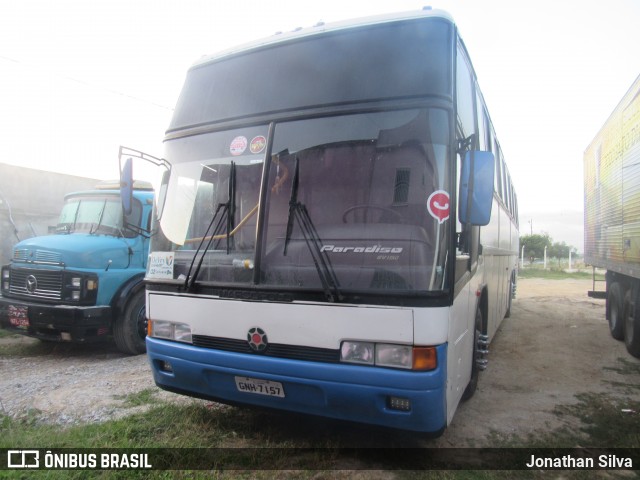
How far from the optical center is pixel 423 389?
278 cm

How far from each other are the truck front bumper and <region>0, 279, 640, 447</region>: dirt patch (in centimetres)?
40

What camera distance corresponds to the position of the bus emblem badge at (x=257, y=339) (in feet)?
10.4

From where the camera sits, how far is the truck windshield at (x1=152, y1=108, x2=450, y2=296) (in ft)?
9.68

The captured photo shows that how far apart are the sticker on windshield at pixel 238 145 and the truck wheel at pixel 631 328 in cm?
636

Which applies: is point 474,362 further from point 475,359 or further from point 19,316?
point 19,316

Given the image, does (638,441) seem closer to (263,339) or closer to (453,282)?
(453,282)

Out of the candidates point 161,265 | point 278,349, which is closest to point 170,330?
point 161,265

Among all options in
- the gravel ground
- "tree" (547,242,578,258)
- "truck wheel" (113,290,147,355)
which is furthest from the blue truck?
"tree" (547,242,578,258)

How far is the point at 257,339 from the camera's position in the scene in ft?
10.5

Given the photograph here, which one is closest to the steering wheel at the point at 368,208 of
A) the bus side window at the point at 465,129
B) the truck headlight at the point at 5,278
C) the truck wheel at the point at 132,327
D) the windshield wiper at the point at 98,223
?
the bus side window at the point at 465,129

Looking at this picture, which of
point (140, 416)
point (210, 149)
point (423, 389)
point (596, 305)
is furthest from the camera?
point (596, 305)

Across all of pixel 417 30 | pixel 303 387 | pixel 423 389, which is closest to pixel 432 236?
pixel 423 389

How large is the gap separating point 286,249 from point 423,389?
1.30 meters

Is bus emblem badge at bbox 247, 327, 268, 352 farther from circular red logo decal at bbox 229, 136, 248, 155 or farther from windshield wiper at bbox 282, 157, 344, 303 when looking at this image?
circular red logo decal at bbox 229, 136, 248, 155
